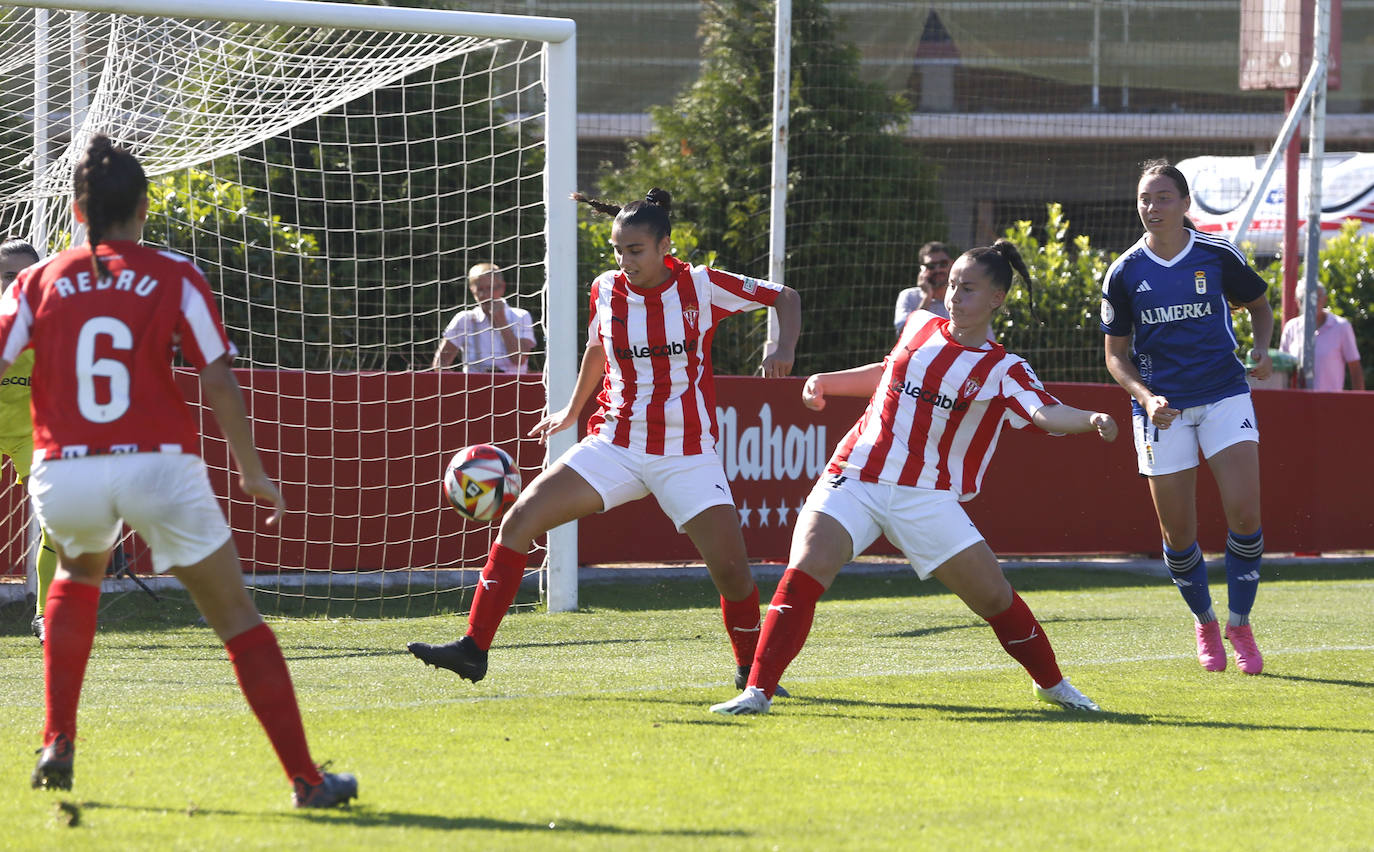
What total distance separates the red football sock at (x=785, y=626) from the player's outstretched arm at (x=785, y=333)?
2.93ft

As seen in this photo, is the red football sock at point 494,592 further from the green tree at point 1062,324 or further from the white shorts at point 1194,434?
the green tree at point 1062,324

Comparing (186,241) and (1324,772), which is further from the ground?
(186,241)

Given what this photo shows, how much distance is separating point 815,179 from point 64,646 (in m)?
11.4

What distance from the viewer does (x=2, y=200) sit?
9.66 meters

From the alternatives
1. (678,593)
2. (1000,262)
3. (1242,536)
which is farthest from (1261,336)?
(678,593)

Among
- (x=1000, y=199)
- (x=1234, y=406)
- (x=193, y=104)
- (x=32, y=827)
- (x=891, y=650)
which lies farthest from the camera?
(x=1000, y=199)

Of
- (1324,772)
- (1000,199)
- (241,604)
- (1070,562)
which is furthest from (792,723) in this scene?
(1000,199)

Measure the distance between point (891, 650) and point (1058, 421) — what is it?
2.61 metres

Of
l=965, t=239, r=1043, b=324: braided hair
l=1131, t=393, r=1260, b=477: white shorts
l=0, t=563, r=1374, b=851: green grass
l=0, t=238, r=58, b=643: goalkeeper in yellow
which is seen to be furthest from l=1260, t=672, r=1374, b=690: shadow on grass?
l=0, t=238, r=58, b=643: goalkeeper in yellow

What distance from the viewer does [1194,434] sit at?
7.01m

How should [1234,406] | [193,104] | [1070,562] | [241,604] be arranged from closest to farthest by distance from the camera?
[241,604] < [1234,406] < [193,104] < [1070,562]

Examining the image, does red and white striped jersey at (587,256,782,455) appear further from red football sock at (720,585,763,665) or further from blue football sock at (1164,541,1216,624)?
blue football sock at (1164,541,1216,624)

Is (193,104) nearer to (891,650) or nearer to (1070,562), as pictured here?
(891,650)

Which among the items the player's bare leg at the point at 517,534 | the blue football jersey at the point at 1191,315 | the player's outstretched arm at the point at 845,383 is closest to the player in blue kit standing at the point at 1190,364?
the blue football jersey at the point at 1191,315
